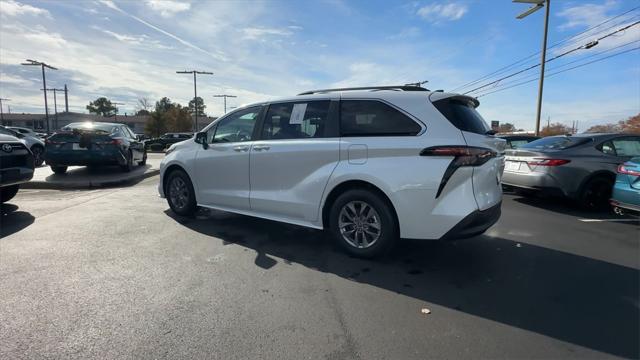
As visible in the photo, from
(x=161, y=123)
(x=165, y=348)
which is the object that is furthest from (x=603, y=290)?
(x=161, y=123)

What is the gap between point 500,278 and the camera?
12.2 feet

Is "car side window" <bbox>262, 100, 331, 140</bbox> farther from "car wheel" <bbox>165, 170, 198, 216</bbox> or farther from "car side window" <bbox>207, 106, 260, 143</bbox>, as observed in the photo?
"car wheel" <bbox>165, 170, 198, 216</bbox>

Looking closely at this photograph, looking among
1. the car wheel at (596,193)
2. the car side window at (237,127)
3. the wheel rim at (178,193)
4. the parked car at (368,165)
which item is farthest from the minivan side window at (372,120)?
the car wheel at (596,193)

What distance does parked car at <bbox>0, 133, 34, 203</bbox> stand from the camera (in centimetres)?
571

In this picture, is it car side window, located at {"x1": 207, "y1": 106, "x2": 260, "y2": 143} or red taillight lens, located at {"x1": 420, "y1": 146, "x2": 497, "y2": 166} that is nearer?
red taillight lens, located at {"x1": 420, "y1": 146, "x2": 497, "y2": 166}

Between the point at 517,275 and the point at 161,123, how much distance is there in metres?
56.7

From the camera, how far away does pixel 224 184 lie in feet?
17.5

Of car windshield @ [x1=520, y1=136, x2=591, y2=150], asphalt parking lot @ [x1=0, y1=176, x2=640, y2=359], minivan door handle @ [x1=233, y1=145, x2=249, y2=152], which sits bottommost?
asphalt parking lot @ [x1=0, y1=176, x2=640, y2=359]

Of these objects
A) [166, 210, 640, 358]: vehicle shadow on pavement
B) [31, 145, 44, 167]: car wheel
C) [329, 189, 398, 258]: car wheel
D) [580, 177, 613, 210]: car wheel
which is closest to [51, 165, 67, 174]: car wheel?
[31, 145, 44, 167]: car wheel

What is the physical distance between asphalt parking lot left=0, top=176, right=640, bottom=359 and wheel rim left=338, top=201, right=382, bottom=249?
24 centimetres

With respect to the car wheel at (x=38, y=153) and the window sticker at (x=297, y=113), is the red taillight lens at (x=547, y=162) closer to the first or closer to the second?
the window sticker at (x=297, y=113)

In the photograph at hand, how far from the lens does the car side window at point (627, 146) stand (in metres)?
7.06

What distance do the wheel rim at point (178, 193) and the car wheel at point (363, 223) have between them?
2784 millimetres

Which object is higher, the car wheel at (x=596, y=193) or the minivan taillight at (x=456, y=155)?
the minivan taillight at (x=456, y=155)
